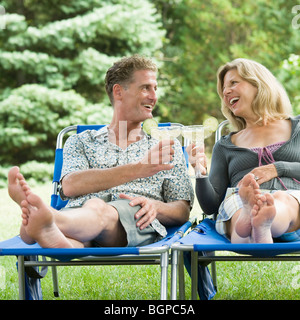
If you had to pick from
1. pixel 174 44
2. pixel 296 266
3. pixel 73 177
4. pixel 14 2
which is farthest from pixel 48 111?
pixel 73 177

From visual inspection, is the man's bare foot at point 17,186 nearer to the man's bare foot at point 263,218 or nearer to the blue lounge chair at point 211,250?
the blue lounge chair at point 211,250

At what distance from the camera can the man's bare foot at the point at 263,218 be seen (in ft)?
6.98

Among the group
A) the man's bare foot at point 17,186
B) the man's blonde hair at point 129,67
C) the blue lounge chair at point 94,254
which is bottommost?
the blue lounge chair at point 94,254

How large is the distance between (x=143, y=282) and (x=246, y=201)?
1.63m

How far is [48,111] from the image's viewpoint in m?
10.3

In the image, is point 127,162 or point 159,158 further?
point 127,162

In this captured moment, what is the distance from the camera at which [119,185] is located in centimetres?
276

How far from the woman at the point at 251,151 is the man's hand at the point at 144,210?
0.28 metres

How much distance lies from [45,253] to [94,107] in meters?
8.37

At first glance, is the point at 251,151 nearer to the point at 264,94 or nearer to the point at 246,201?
the point at 264,94

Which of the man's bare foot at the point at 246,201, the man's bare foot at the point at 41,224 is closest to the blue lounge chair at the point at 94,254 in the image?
the man's bare foot at the point at 41,224

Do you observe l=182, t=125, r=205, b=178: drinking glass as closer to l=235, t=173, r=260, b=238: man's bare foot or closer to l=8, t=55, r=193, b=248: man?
l=8, t=55, r=193, b=248: man

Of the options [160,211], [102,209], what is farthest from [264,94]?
[102,209]
